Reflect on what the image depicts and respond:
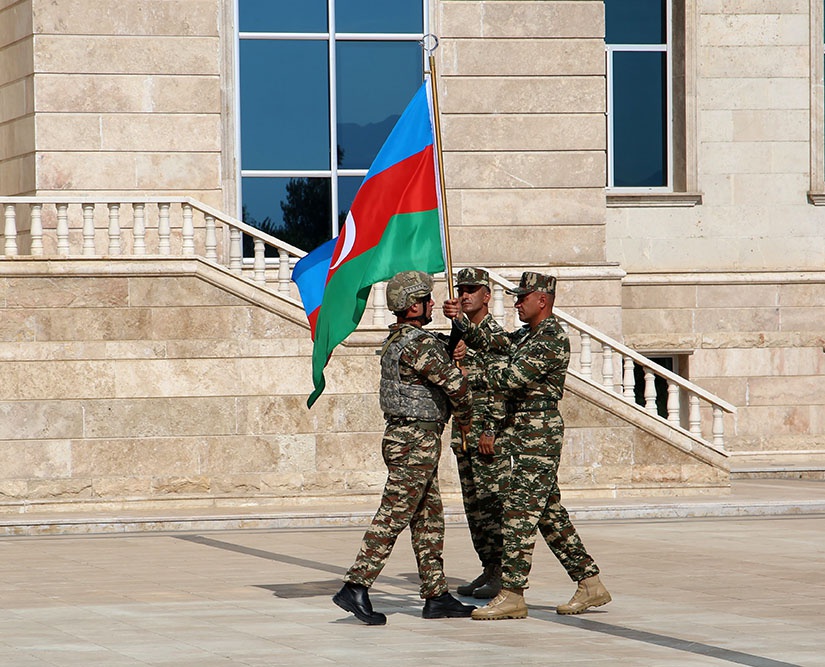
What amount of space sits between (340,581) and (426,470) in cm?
216

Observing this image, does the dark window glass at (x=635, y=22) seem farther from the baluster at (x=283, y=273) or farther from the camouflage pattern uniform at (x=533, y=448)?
the camouflage pattern uniform at (x=533, y=448)

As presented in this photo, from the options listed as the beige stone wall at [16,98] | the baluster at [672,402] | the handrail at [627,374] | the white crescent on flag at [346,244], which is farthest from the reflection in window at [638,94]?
the white crescent on flag at [346,244]

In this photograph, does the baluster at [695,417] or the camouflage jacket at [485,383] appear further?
the baluster at [695,417]

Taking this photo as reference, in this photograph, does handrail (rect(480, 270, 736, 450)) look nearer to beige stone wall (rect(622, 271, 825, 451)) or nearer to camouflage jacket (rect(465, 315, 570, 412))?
beige stone wall (rect(622, 271, 825, 451))

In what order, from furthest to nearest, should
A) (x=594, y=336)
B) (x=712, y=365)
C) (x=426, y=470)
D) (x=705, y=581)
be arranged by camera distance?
(x=712, y=365), (x=594, y=336), (x=705, y=581), (x=426, y=470)

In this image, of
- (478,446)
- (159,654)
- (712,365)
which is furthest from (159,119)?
(159,654)

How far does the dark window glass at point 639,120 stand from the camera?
22.9 m

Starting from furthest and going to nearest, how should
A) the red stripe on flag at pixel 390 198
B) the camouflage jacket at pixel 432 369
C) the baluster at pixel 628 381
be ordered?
the baluster at pixel 628 381 → the red stripe on flag at pixel 390 198 → the camouflage jacket at pixel 432 369

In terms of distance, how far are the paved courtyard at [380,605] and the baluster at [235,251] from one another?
10.9 feet

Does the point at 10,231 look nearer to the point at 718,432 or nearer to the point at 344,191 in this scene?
the point at 344,191

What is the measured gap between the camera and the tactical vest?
966 cm

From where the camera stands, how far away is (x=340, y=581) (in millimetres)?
11445

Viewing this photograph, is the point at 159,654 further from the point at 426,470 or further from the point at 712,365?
the point at 712,365

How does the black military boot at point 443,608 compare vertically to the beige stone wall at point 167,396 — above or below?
below
